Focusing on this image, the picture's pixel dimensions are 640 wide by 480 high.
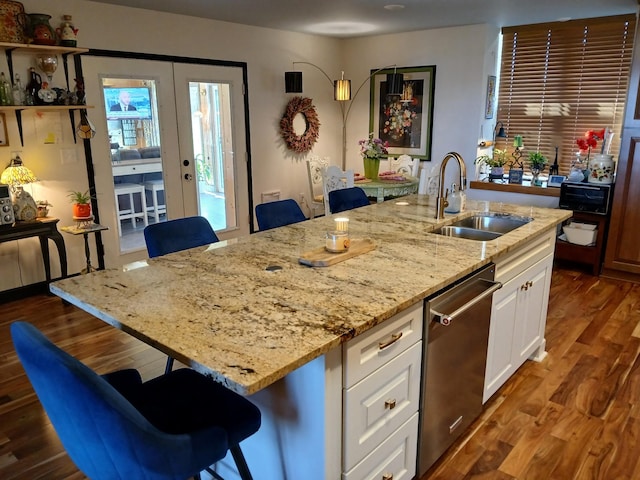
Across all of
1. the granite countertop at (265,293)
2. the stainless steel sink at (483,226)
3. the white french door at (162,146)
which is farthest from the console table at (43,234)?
the stainless steel sink at (483,226)

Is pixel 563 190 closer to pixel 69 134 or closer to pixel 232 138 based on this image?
pixel 232 138

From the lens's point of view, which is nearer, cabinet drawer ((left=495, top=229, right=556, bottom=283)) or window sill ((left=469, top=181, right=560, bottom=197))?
cabinet drawer ((left=495, top=229, right=556, bottom=283))

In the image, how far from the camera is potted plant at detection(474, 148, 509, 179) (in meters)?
5.37

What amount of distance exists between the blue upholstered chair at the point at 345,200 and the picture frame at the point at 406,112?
262 centimetres

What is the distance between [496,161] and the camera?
5410 mm

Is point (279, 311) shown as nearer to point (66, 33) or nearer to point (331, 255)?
point (331, 255)

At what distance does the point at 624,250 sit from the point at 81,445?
15.1 ft

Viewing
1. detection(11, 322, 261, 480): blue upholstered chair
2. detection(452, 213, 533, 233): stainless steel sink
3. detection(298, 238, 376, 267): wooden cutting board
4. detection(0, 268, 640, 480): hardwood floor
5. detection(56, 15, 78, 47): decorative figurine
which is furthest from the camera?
detection(56, 15, 78, 47): decorative figurine

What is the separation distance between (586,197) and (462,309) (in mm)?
3238

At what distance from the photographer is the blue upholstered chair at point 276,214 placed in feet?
9.64

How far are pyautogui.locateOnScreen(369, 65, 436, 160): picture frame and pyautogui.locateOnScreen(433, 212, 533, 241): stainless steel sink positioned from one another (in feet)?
10.1

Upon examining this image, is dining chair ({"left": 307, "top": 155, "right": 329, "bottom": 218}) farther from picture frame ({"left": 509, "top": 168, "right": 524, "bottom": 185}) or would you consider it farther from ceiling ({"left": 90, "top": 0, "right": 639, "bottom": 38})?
picture frame ({"left": 509, "top": 168, "right": 524, "bottom": 185})

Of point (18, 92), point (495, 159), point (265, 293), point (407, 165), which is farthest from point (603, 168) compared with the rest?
point (18, 92)

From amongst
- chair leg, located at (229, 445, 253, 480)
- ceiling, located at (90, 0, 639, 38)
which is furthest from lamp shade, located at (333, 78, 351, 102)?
chair leg, located at (229, 445, 253, 480)
